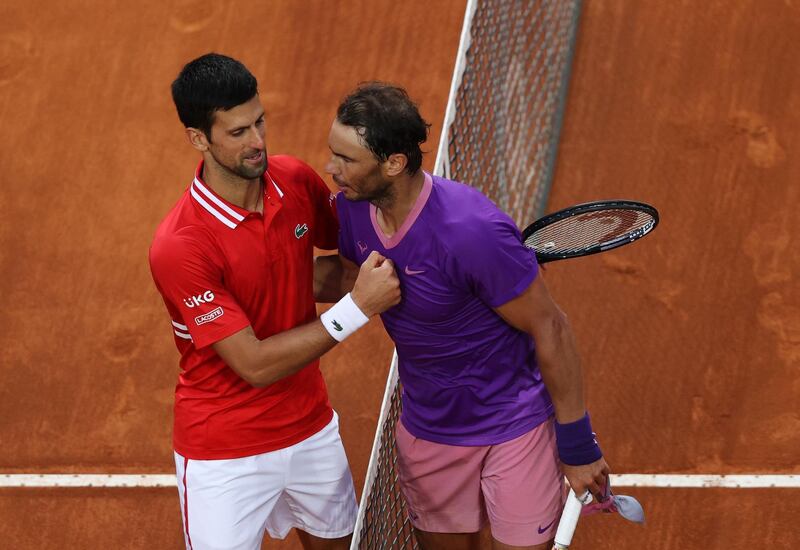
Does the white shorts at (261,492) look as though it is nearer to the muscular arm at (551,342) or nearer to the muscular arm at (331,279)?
the muscular arm at (331,279)

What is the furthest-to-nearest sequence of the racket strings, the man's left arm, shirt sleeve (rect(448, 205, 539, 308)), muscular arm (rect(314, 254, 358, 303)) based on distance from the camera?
muscular arm (rect(314, 254, 358, 303)) → the racket strings → the man's left arm → shirt sleeve (rect(448, 205, 539, 308))

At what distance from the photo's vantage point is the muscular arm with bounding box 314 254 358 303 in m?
4.09

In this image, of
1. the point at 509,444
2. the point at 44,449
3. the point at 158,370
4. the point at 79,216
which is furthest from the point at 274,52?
the point at 509,444

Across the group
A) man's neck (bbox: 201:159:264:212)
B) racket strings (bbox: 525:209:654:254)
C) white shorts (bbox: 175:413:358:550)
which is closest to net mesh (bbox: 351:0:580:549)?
white shorts (bbox: 175:413:358:550)

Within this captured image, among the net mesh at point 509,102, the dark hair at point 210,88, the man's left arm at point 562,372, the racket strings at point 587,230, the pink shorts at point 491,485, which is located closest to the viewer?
the man's left arm at point 562,372

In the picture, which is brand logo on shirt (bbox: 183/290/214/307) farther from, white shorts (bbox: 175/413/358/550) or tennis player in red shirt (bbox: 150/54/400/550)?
white shorts (bbox: 175/413/358/550)

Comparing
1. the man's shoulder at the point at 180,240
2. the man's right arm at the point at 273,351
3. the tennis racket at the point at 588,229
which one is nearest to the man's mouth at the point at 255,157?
the man's shoulder at the point at 180,240

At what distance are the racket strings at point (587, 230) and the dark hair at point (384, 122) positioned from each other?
22.8 inches

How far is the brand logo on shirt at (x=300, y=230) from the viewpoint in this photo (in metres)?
3.87

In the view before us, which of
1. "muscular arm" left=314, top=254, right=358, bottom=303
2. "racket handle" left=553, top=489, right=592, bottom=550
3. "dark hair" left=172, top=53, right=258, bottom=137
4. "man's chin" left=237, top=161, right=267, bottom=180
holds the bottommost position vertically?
"racket handle" left=553, top=489, right=592, bottom=550

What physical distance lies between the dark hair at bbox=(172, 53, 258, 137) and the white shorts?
112 centimetres

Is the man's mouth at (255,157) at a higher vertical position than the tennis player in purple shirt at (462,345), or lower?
higher

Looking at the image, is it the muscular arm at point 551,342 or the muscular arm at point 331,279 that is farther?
the muscular arm at point 331,279

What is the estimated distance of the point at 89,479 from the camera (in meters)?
5.59
